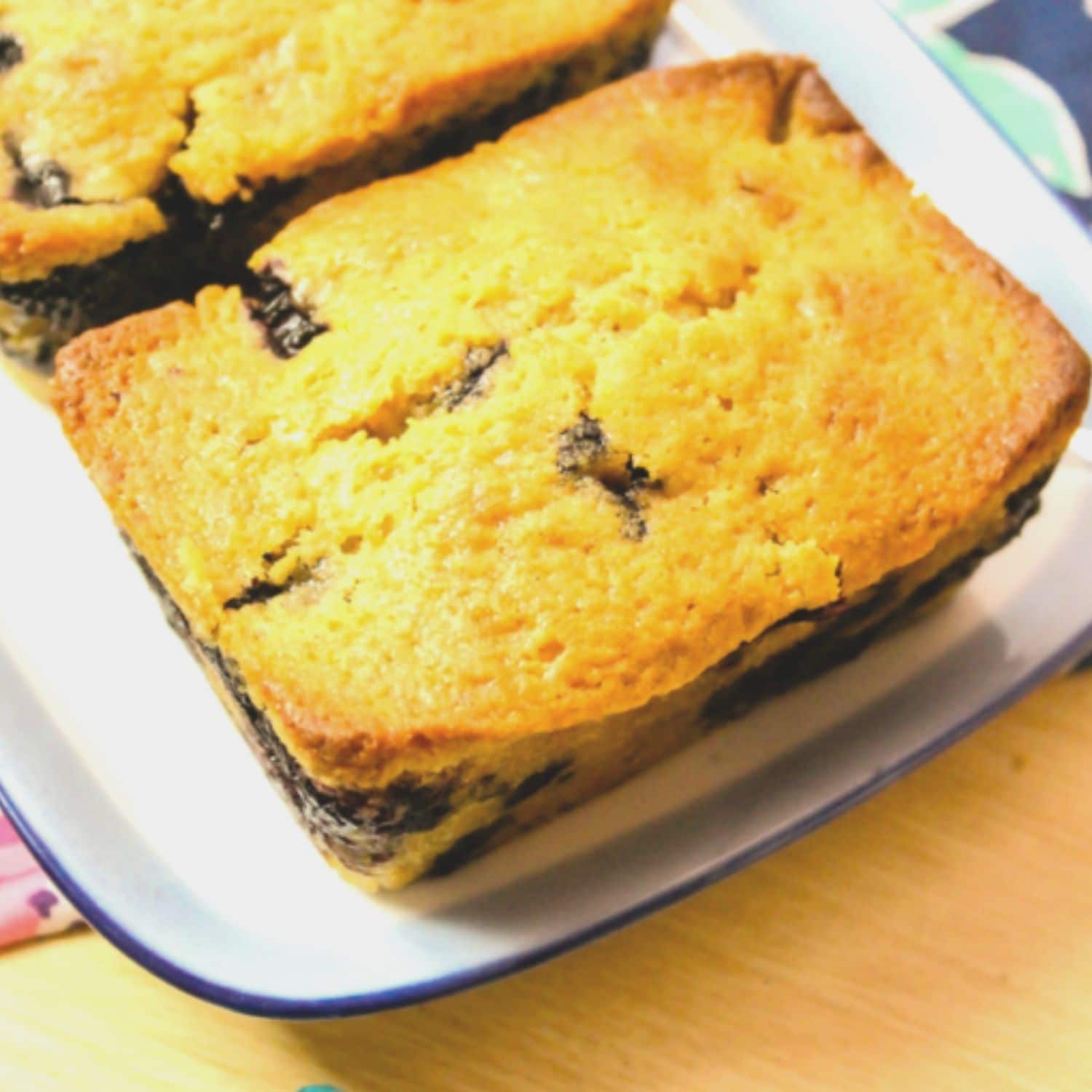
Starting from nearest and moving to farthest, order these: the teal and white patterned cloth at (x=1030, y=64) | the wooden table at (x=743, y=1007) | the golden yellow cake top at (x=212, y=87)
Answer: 1. the wooden table at (x=743, y=1007)
2. the golden yellow cake top at (x=212, y=87)
3. the teal and white patterned cloth at (x=1030, y=64)

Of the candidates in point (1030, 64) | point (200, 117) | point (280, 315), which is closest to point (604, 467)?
point (280, 315)

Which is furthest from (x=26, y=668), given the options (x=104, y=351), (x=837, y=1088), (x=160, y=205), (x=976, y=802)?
(x=976, y=802)

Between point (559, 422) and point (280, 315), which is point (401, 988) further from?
point (280, 315)

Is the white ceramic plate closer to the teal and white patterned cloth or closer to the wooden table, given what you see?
the wooden table

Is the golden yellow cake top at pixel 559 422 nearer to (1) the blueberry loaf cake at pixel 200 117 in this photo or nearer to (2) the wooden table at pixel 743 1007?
(1) the blueberry loaf cake at pixel 200 117

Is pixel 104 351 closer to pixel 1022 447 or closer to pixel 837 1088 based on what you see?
pixel 1022 447

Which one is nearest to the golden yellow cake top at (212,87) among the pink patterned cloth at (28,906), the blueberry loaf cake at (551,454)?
the blueberry loaf cake at (551,454)
